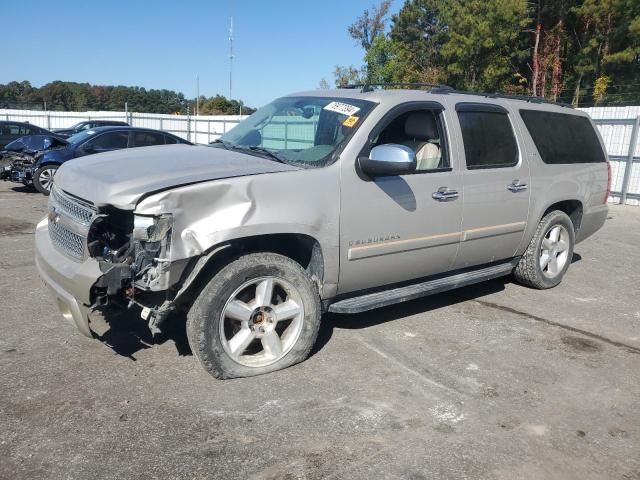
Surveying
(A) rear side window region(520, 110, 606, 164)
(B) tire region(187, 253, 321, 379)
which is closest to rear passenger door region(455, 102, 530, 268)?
(A) rear side window region(520, 110, 606, 164)

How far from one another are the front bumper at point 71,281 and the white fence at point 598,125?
1825 millimetres

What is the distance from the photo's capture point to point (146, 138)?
1246 centimetres

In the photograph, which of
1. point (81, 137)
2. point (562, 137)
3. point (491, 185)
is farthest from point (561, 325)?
point (81, 137)

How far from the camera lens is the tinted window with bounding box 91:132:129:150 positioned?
465 inches

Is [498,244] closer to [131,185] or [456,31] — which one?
[131,185]

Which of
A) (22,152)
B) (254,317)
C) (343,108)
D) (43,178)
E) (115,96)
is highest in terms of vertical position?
(115,96)

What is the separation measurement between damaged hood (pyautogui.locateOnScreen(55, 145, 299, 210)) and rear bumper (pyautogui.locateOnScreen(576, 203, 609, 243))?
406 centimetres

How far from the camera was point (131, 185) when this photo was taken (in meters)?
3.28

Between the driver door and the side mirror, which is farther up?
the side mirror

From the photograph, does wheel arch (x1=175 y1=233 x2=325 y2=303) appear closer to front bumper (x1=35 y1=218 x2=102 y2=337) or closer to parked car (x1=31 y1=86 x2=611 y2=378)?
parked car (x1=31 y1=86 x2=611 y2=378)

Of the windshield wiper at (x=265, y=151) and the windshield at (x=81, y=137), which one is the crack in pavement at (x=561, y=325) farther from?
the windshield at (x=81, y=137)

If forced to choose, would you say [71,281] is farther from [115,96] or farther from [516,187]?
[115,96]

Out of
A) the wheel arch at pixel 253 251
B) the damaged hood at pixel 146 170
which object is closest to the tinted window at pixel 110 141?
the damaged hood at pixel 146 170

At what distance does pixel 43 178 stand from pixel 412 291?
32.7 ft
